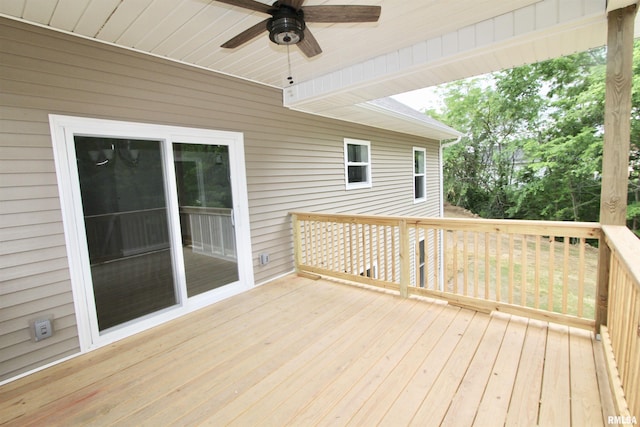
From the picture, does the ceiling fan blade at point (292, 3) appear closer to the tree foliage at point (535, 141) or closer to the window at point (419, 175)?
the window at point (419, 175)

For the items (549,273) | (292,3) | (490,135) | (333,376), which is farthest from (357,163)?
(490,135)

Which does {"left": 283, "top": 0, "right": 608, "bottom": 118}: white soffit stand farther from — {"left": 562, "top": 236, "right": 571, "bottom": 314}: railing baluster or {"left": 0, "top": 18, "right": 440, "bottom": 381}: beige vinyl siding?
{"left": 562, "top": 236, "right": 571, "bottom": 314}: railing baluster

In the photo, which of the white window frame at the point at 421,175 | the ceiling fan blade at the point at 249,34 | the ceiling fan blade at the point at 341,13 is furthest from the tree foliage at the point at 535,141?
the ceiling fan blade at the point at 249,34

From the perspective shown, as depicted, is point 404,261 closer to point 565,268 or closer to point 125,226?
point 565,268

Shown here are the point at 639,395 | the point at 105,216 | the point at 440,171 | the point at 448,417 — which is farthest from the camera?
the point at 440,171

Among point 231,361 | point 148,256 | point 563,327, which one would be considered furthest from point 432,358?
point 148,256

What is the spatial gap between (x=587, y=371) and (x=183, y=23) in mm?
3974

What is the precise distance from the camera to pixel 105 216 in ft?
8.92

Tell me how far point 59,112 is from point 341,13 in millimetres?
2365

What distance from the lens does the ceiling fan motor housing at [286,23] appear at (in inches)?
70.3

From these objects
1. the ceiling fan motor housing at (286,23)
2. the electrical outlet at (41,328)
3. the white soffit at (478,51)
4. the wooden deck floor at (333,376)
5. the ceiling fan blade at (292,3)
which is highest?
the white soffit at (478,51)

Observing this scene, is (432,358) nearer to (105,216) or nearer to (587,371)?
(587,371)

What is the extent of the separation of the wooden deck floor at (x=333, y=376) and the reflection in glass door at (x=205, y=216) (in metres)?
0.67

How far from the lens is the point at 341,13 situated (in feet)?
5.79
